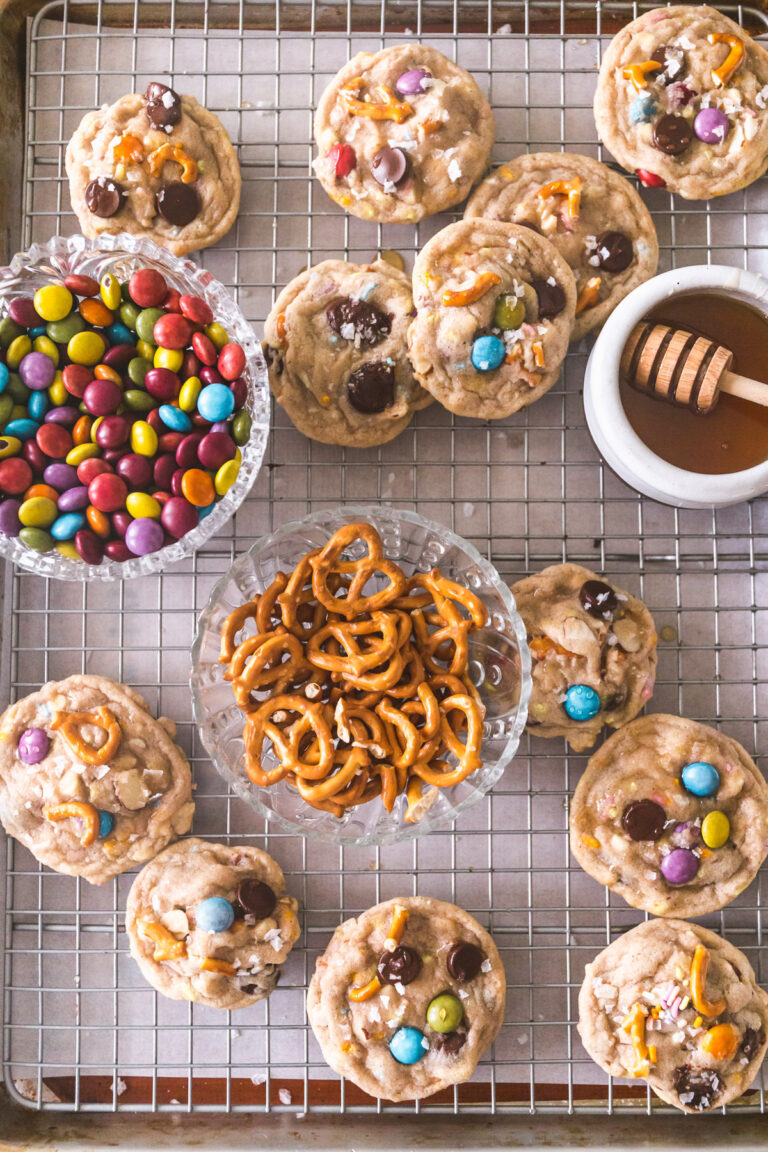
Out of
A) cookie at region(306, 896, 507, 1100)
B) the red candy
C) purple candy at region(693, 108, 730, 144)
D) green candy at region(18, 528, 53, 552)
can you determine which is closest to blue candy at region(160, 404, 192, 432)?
the red candy

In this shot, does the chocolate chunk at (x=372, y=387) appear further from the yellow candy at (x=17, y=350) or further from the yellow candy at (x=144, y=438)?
the yellow candy at (x=17, y=350)

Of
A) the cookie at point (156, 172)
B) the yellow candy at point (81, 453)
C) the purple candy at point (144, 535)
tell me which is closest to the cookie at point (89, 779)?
the purple candy at point (144, 535)

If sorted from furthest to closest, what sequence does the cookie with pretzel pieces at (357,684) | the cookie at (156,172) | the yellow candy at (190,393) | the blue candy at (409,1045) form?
1. the cookie at (156,172)
2. the blue candy at (409,1045)
3. the yellow candy at (190,393)
4. the cookie with pretzel pieces at (357,684)

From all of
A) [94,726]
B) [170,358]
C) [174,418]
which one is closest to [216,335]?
[170,358]

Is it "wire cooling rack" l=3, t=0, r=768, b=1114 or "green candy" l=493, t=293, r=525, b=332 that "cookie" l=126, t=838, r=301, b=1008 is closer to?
"wire cooling rack" l=3, t=0, r=768, b=1114

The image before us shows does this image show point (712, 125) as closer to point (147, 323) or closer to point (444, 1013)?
point (147, 323)
